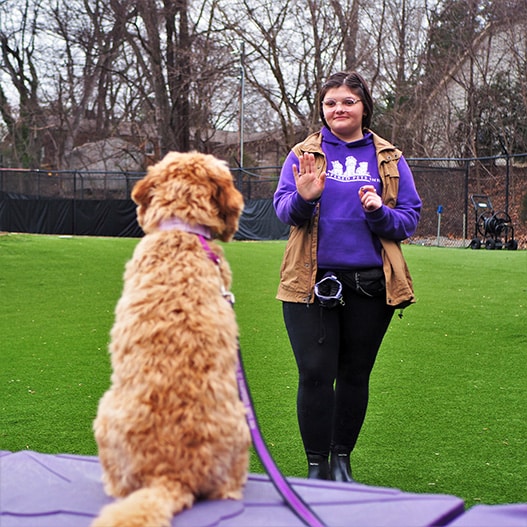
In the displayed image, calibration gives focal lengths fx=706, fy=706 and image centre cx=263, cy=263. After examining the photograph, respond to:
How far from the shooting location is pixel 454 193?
78.0 ft

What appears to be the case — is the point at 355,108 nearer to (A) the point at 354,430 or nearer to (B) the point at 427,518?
(A) the point at 354,430

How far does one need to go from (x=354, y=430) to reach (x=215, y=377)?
1681mm

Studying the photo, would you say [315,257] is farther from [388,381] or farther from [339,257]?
[388,381]

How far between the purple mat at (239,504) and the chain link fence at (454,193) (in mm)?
18589

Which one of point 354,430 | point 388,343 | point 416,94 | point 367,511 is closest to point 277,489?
point 367,511

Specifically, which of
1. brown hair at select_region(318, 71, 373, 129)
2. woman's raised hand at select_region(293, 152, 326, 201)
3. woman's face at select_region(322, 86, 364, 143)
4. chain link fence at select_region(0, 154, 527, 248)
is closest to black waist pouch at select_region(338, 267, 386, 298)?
woman's raised hand at select_region(293, 152, 326, 201)

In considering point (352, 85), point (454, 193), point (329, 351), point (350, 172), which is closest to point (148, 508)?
point (329, 351)

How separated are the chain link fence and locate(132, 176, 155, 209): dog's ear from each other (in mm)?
18626

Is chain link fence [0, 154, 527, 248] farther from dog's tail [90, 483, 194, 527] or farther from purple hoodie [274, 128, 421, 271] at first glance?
dog's tail [90, 483, 194, 527]

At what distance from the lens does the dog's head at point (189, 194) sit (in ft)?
7.41

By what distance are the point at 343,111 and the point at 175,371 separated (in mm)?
1852

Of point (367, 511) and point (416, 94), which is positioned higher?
point (416, 94)

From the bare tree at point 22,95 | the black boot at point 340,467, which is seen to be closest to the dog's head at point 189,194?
the black boot at point 340,467

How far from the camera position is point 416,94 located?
3134 cm
